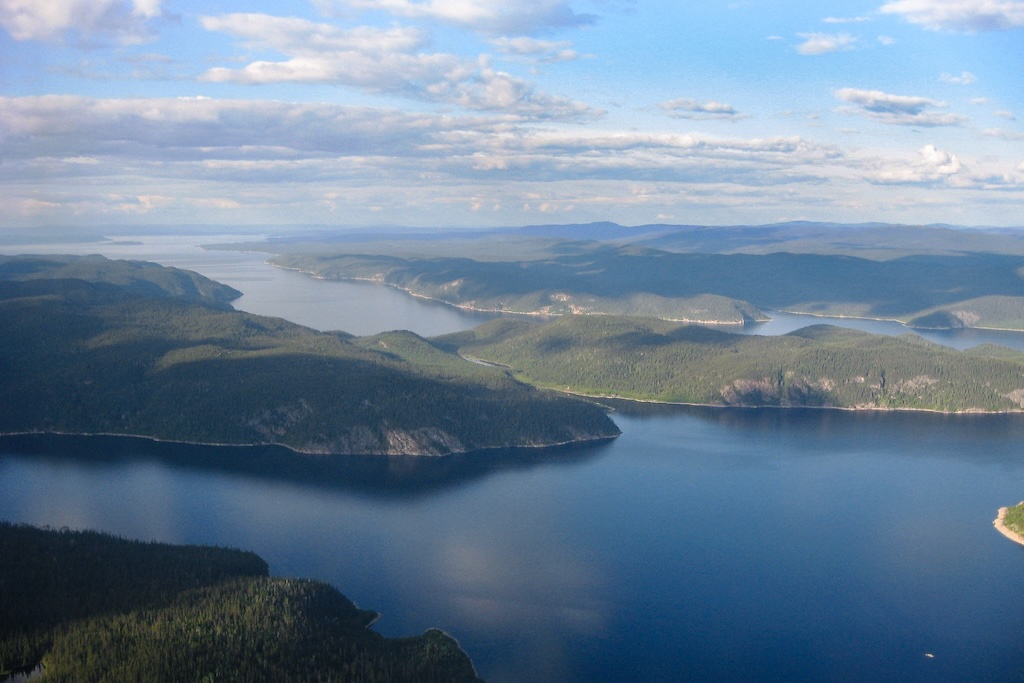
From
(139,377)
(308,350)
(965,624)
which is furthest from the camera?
(308,350)

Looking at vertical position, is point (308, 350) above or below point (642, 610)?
above

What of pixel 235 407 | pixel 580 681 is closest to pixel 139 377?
pixel 235 407

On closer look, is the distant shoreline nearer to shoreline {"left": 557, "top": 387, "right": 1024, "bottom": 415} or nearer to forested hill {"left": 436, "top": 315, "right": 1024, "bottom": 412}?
shoreline {"left": 557, "top": 387, "right": 1024, "bottom": 415}

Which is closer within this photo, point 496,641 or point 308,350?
point 496,641

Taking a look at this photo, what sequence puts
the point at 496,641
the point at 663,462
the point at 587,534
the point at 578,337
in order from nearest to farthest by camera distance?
the point at 496,641 → the point at 587,534 → the point at 663,462 → the point at 578,337

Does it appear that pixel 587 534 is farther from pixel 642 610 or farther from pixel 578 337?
pixel 578 337

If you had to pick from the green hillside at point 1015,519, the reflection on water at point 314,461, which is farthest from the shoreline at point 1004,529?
the reflection on water at point 314,461

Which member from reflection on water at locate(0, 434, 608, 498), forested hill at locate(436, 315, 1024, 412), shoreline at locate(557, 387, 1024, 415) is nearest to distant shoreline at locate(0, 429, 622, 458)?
reflection on water at locate(0, 434, 608, 498)

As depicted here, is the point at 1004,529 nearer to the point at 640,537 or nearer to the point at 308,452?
the point at 640,537
